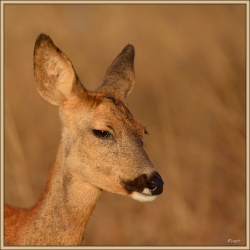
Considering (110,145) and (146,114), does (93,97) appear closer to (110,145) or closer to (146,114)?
(110,145)

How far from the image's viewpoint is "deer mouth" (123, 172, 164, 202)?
4367 mm

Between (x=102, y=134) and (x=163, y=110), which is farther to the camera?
(x=163, y=110)

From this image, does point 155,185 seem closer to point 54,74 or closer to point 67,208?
point 67,208

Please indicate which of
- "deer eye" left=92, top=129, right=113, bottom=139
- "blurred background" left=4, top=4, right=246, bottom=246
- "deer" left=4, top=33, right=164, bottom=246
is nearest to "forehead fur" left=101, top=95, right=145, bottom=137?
"deer" left=4, top=33, right=164, bottom=246

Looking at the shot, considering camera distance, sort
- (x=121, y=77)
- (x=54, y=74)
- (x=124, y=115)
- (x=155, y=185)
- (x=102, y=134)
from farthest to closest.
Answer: (x=121, y=77)
(x=54, y=74)
(x=124, y=115)
(x=102, y=134)
(x=155, y=185)

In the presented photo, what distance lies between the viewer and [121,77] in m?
5.53

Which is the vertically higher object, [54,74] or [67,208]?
[54,74]

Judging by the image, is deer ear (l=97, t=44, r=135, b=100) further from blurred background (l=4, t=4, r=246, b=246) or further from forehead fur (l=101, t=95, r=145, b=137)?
blurred background (l=4, t=4, r=246, b=246)

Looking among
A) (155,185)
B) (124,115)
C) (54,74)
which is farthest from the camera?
(54,74)

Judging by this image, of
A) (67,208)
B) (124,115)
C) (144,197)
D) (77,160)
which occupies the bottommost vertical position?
(67,208)

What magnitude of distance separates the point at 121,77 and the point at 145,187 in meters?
1.38

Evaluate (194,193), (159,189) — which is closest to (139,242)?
(194,193)

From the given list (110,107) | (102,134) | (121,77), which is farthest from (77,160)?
(121,77)

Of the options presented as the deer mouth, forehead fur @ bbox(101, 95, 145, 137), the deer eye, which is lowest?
the deer mouth
